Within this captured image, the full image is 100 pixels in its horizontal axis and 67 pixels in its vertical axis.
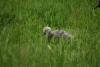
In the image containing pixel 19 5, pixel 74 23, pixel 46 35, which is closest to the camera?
pixel 46 35

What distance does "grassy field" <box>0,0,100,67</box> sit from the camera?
389 centimetres

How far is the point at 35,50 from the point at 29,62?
52cm

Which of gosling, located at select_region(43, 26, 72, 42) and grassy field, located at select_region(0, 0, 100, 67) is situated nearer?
grassy field, located at select_region(0, 0, 100, 67)

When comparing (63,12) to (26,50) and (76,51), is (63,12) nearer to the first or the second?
(76,51)

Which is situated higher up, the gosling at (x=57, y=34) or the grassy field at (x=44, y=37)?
the grassy field at (x=44, y=37)

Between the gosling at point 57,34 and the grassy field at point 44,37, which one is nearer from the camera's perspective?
the grassy field at point 44,37

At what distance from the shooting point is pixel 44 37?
7199 millimetres

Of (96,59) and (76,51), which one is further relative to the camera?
(76,51)

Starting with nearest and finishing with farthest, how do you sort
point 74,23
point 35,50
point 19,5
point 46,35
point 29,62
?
point 29,62 < point 35,50 < point 46,35 < point 74,23 < point 19,5

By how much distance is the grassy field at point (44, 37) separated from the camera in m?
3.89

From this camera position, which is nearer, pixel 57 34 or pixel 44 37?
pixel 44 37

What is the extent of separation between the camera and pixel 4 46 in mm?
4094

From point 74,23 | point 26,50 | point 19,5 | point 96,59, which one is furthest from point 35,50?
point 19,5

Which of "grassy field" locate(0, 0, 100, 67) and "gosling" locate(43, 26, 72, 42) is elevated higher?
"grassy field" locate(0, 0, 100, 67)
